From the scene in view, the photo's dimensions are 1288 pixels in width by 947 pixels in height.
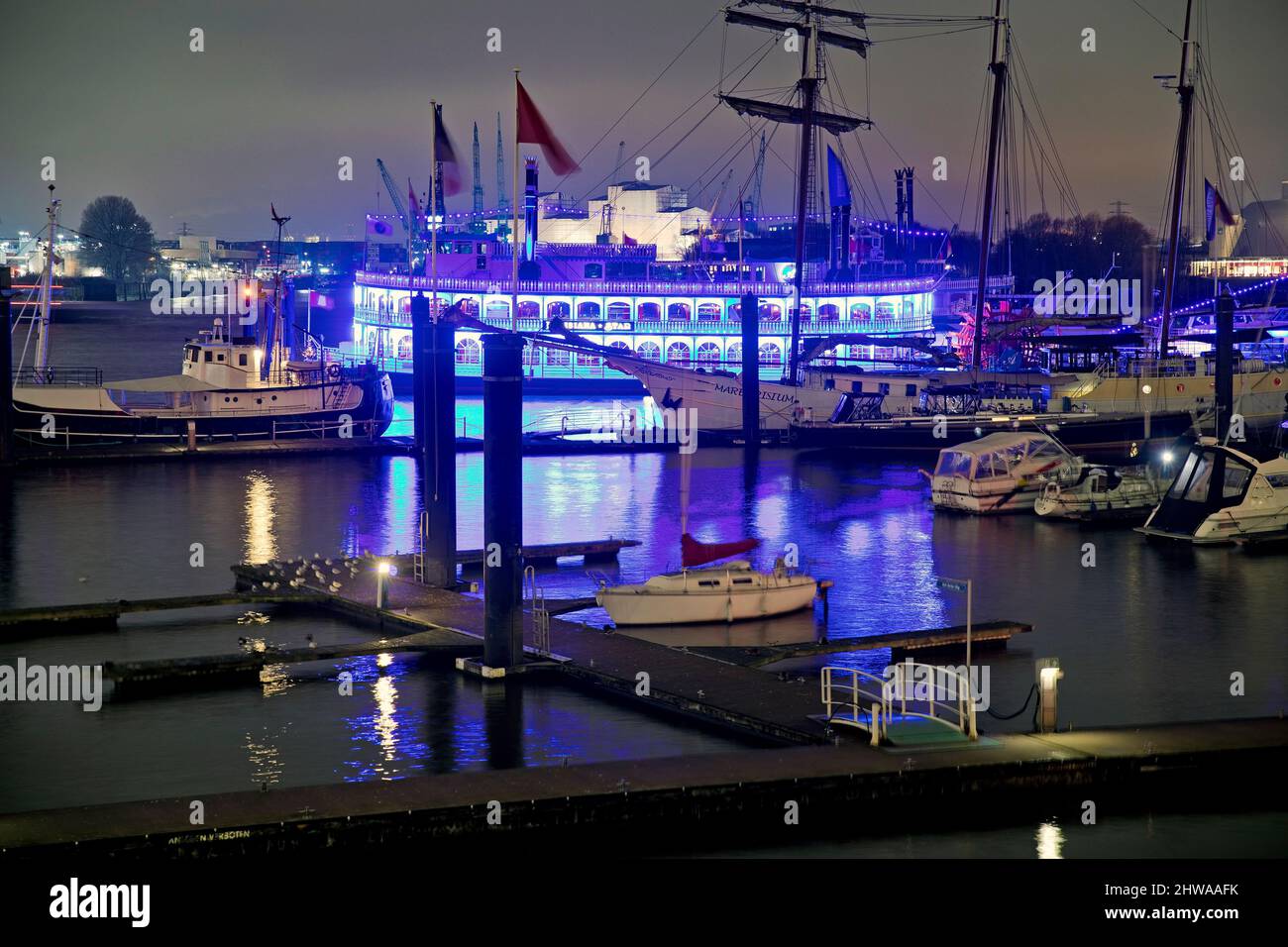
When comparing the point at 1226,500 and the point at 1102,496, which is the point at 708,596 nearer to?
the point at 1226,500

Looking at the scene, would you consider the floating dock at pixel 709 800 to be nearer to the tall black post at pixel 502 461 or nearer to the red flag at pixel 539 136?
the tall black post at pixel 502 461

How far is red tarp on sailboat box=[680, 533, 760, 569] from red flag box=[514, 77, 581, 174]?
23.9 ft

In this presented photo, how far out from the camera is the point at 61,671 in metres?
24.8

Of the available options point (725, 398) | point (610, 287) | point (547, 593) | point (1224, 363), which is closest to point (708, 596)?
point (547, 593)

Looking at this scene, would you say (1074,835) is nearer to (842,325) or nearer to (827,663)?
(827,663)

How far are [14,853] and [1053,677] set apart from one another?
12.3 m

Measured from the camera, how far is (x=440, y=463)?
1156 inches

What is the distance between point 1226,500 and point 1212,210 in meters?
84.1

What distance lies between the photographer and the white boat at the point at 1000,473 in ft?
144

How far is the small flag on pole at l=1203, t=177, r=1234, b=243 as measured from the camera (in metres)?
73.6

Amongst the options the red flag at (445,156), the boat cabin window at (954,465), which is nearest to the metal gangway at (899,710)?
the red flag at (445,156)

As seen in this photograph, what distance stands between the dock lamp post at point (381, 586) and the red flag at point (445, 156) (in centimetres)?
877
